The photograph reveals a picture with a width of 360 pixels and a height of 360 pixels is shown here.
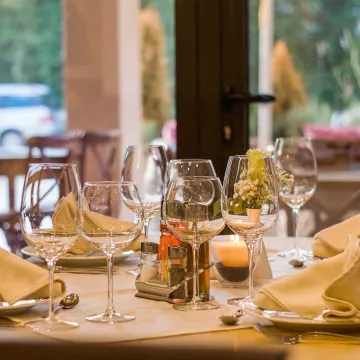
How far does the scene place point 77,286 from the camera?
5.25 ft

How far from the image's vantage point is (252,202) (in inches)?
56.5

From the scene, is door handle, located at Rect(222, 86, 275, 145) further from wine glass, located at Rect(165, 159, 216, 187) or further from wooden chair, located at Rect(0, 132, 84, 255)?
wine glass, located at Rect(165, 159, 216, 187)

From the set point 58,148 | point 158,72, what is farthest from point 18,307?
point 58,148

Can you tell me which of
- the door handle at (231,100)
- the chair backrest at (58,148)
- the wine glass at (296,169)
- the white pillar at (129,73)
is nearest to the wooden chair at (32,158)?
the chair backrest at (58,148)

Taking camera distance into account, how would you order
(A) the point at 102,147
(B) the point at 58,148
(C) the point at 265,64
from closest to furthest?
(C) the point at 265,64 → (B) the point at 58,148 → (A) the point at 102,147

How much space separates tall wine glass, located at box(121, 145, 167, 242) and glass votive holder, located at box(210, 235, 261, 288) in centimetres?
29

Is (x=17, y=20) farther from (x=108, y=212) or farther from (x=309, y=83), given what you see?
(x=108, y=212)

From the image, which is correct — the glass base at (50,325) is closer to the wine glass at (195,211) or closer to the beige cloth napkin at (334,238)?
the wine glass at (195,211)

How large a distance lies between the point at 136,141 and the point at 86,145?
19.6 inches

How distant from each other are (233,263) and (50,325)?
440 mm

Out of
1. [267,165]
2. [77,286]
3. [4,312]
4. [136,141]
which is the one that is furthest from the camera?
[136,141]

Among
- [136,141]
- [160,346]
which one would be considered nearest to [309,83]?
[136,141]

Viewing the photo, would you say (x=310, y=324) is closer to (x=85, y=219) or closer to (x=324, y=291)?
(x=324, y=291)

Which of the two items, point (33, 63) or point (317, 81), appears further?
point (33, 63)
